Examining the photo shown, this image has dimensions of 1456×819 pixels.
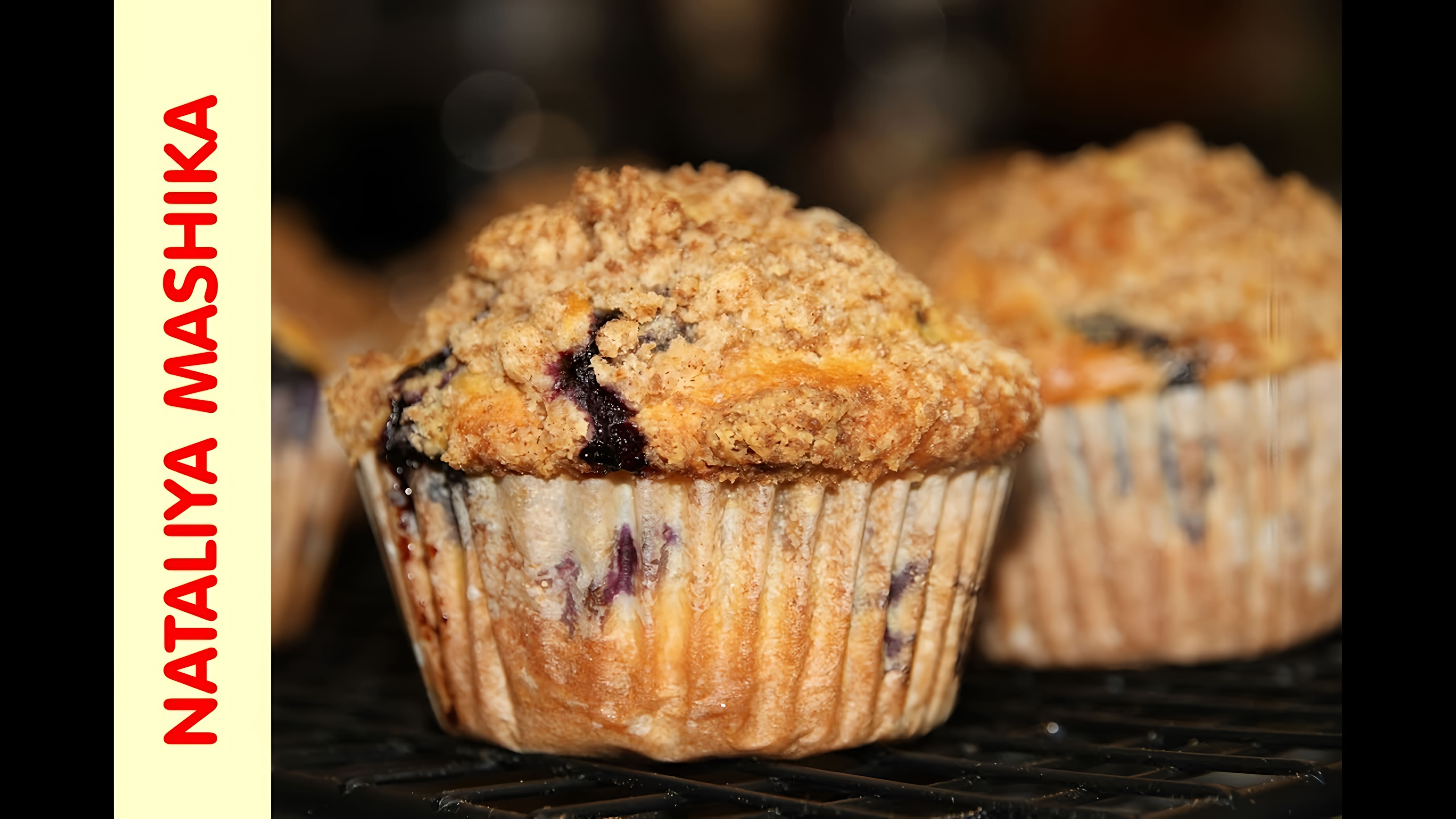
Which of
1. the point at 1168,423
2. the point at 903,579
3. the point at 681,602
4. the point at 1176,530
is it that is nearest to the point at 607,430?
the point at 681,602

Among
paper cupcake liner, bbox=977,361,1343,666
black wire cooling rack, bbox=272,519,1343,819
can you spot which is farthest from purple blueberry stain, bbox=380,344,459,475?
paper cupcake liner, bbox=977,361,1343,666

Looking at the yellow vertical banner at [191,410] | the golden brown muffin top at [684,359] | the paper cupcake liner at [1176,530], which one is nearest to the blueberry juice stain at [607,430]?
the golden brown muffin top at [684,359]

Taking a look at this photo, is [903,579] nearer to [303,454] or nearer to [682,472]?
[682,472]

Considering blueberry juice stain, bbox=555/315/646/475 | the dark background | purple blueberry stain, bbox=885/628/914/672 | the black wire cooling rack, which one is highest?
the dark background

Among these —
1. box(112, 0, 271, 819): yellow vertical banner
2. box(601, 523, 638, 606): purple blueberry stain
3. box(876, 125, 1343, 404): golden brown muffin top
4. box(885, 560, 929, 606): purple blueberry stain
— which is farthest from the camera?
box(876, 125, 1343, 404): golden brown muffin top

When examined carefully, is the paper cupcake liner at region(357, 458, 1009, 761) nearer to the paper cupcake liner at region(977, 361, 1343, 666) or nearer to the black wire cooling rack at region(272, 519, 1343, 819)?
the black wire cooling rack at region(272, 519, 1343, 819)

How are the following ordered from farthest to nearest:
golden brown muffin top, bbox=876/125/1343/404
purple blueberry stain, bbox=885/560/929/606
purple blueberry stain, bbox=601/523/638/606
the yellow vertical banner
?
golden brown muffin top, bbox=876/125/1343/404 < purple blueberry stain, bbox=885/560/929/606 < purple blueberry stain, bbox=601/523/638/606 < the yellow vertical banner

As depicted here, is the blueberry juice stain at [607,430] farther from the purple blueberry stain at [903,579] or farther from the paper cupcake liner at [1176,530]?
the paper cupcake liner at [1176,530]
